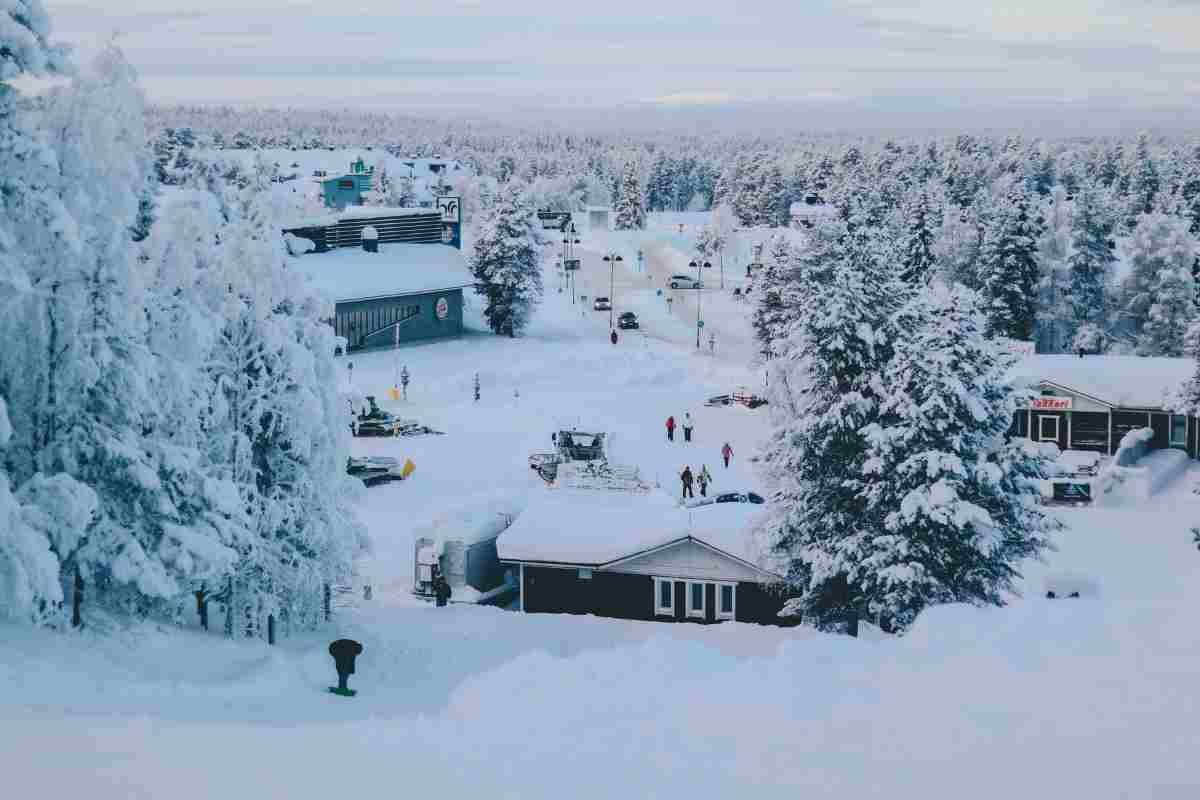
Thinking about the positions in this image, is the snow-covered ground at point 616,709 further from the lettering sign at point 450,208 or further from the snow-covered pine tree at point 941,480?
the lettering sign at point 450,208

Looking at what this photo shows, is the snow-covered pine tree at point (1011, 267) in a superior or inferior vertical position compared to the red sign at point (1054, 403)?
superior

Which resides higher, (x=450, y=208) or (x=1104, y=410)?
(x=450, y=208)

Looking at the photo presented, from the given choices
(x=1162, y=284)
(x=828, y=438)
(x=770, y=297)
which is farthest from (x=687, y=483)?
(x=1162, y=284)

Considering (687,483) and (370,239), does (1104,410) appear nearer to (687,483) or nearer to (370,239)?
(687,483)

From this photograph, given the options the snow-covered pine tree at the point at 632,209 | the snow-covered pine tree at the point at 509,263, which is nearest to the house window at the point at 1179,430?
the snow-covered pine tree at the point at 509,263

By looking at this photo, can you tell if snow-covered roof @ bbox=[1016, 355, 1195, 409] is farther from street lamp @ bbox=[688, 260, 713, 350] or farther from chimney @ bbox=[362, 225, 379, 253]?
chimney @ bbox=[362, 225, 379, 253]

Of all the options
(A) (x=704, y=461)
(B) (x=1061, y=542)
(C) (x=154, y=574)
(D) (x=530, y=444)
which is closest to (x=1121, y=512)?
(B) (x=1061, y=542)

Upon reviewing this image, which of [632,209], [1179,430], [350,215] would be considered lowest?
[1179,430]
